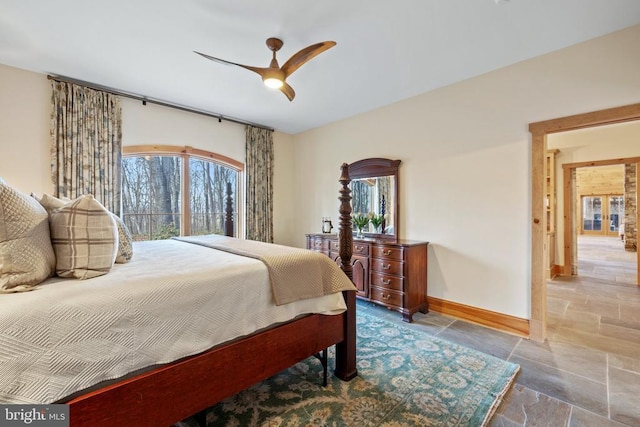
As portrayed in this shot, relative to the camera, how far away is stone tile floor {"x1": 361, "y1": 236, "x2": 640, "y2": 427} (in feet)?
5.58

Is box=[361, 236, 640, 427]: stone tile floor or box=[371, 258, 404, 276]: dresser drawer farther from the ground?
box=[371, 258, 404, 276]: dresser drawer

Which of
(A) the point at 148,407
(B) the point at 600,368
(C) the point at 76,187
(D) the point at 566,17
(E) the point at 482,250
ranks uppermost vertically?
(D) the point at 566,17

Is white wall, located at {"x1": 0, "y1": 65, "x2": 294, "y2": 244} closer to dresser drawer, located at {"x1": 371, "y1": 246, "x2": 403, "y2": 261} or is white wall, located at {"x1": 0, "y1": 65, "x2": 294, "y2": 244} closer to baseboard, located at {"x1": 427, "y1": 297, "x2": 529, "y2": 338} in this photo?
dresser drawer, located at {"x1": 371, "y1": 246, "x2": 403, "y2": 261}

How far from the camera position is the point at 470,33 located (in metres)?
2.34

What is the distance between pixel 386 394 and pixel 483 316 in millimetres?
1807

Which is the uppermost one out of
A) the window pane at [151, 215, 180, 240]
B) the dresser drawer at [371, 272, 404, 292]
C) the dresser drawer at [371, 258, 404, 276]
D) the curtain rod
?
the curtain rod

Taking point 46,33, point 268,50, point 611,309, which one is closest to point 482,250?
point 611,309

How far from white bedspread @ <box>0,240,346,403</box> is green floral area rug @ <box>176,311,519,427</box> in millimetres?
615

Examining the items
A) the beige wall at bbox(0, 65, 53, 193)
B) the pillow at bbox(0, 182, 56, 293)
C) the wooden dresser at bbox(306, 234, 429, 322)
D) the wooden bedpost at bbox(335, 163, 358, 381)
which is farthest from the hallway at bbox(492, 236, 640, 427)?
the beige wall at bbox(0, 65, 53, 193)

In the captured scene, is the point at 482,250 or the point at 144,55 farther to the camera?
the point at 482,250

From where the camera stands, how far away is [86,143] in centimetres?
321

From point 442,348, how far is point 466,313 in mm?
885

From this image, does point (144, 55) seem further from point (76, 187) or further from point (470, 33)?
point (470, 33)

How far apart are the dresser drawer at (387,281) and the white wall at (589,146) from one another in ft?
13.5
